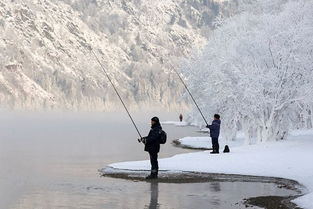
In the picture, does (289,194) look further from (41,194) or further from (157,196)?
(41,194)

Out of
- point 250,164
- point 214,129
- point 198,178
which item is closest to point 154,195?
point 198,178

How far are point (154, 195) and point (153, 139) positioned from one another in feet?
13.3

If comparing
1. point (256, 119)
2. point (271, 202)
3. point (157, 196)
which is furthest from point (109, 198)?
point (256, 119)

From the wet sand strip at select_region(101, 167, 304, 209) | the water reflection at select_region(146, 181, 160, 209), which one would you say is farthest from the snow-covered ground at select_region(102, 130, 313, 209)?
the water reflection at select_region(146, 181, 160, 209)

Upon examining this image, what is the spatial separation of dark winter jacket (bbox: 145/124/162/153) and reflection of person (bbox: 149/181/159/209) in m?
1.27

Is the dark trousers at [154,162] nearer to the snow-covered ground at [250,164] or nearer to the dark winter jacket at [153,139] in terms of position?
the dark winter jacket at [153,139]

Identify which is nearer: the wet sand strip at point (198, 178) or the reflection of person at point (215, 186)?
the reflection of person at point (215, 186)

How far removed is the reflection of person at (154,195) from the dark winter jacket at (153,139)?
4.18ft

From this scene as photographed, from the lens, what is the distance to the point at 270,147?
111 ft

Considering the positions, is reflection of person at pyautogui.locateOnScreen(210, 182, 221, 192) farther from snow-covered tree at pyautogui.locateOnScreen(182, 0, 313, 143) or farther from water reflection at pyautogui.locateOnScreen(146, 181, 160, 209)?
snow-covered tree at pyautogui.locateOnScreen(182, 0, 313, 143)

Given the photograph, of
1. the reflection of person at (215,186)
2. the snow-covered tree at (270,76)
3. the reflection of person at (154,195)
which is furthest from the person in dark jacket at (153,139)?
the snow-covered tree at (270,76)

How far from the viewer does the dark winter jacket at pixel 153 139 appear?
23.6 metres

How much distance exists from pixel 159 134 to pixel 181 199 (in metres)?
4.79

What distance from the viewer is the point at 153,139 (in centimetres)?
2356
